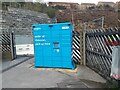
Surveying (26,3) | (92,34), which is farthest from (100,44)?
(26,3)

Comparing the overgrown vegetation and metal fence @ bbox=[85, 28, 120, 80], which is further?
the overgrown vegetation

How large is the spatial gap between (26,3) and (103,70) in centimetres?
5479

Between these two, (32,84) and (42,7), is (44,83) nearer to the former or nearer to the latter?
(32,84)

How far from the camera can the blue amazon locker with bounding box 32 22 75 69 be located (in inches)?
374

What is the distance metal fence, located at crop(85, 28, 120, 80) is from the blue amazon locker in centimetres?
97

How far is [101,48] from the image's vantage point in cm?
849

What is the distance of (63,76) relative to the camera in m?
8.34

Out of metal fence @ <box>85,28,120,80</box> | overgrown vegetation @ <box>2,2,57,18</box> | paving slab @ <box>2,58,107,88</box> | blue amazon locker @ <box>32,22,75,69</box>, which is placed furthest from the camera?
overgrown vegetation @ <box>2,2,57,18</box>

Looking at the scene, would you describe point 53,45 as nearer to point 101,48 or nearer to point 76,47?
point 76,47

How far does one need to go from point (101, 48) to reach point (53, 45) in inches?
91.9

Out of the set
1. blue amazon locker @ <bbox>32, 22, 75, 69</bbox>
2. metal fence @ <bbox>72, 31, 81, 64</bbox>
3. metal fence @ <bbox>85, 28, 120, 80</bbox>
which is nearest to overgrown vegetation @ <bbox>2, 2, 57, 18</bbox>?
metal fence @ <bbox>72, 31, 81, 64</bbox>

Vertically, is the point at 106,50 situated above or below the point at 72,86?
above

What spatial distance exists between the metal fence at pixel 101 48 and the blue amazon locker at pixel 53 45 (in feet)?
3.19

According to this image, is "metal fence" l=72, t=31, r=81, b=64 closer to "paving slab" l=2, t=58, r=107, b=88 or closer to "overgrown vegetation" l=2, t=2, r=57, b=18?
"paving slab" l=2, t=58, r=107, b=88
